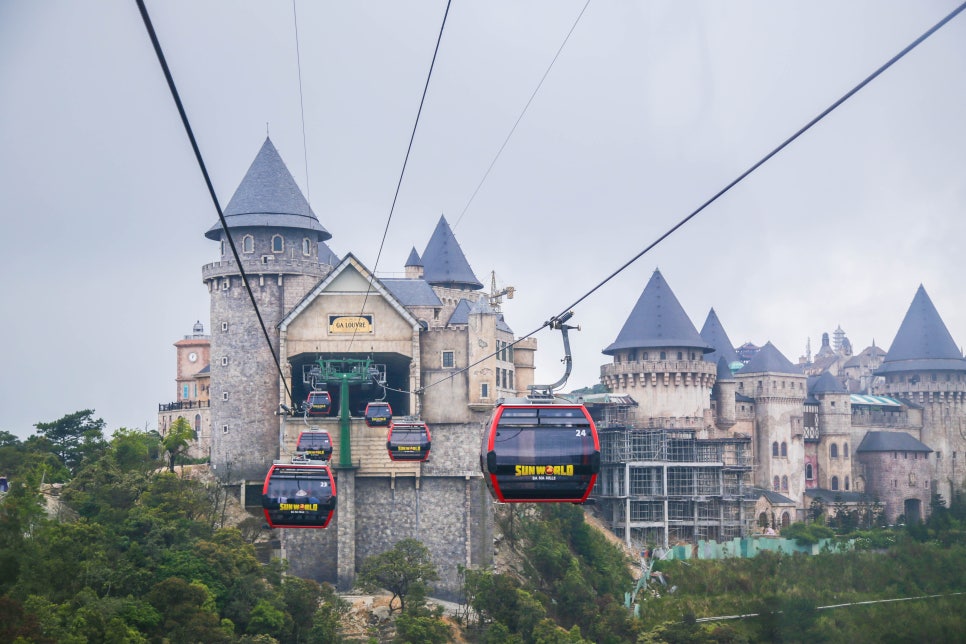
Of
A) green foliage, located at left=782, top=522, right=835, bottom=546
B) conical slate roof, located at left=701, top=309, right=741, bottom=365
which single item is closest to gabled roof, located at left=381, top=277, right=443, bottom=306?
green foliage, located at left=782, top=522, right=835, bottom=546

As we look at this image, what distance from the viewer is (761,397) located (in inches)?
4439

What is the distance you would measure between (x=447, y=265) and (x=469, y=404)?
3312 centimetres

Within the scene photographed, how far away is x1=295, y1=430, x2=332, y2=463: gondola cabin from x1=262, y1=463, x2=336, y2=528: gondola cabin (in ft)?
44.9

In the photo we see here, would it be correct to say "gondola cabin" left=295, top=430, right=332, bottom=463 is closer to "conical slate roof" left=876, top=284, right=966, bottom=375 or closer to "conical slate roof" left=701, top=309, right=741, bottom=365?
"conical slate roof" left=701, top=309, right=741, bottom=365

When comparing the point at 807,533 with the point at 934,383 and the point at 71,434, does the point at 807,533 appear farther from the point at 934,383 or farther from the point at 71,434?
the point at 71,434

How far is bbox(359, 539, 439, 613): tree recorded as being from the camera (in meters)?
67.4

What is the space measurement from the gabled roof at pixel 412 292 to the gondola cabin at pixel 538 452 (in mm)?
58873

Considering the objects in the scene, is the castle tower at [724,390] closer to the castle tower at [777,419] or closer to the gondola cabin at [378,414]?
the castle tower at [777,419]

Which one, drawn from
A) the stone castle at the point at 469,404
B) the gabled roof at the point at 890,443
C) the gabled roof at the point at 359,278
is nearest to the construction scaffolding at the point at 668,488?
the stone castle at the point at 469,404

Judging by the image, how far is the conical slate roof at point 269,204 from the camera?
258 ft

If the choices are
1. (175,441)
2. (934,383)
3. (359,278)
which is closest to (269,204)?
(359,278)

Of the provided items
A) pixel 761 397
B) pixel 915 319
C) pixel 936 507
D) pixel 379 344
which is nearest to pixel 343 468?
pixel 379 344

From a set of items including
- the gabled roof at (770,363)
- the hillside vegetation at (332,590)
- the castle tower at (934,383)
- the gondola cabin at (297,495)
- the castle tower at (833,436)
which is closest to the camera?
the gondola cabin at (297,495)

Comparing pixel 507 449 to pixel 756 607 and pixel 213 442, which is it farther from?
pixel 756 607
